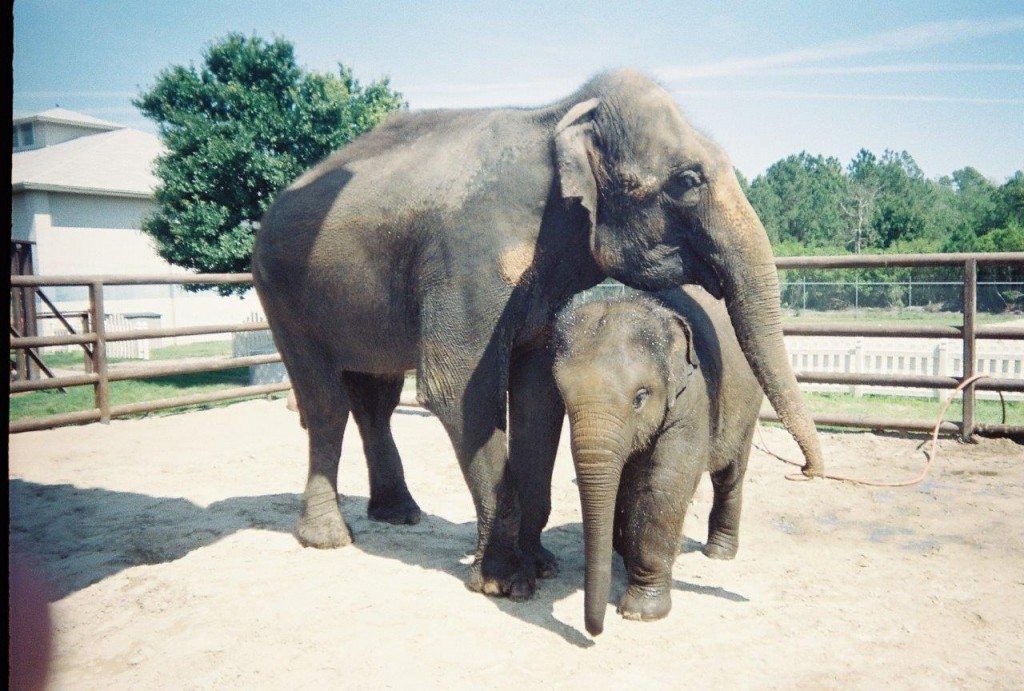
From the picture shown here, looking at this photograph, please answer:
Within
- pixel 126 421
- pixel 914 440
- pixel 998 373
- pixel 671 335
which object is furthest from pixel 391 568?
pixel 998 373

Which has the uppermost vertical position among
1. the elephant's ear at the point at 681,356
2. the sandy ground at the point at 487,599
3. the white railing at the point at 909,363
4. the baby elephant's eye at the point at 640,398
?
the elephant's ear at the point at 681,356

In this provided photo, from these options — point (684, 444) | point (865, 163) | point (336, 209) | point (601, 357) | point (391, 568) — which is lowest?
point (391, 568)

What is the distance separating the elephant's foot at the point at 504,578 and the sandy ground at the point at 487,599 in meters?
0.07

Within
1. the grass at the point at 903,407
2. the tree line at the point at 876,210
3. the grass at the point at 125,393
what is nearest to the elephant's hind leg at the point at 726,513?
the grass at the point at 903,407

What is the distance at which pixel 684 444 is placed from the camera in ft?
12.0

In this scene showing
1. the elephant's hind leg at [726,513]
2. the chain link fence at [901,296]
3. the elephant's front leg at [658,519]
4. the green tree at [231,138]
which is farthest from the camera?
Answer: the chain link fence at [901,296]

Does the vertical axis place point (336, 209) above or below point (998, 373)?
above

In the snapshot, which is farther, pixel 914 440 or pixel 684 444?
pixel 914 440

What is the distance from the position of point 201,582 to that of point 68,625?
66 cm

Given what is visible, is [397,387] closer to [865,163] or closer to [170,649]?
[170,649]

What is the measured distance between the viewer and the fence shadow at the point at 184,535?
415 cm

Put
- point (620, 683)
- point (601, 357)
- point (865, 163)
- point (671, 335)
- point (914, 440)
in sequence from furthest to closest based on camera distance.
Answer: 1. point (865, 163)
2. point (914, 440)
3. point (671, 335)
4. point (601, 357)
5. point (620, 683)

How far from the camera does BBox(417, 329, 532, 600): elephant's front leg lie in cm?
396

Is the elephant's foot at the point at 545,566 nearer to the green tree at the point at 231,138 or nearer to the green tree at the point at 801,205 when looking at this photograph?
the green tree at the point at 231,138
